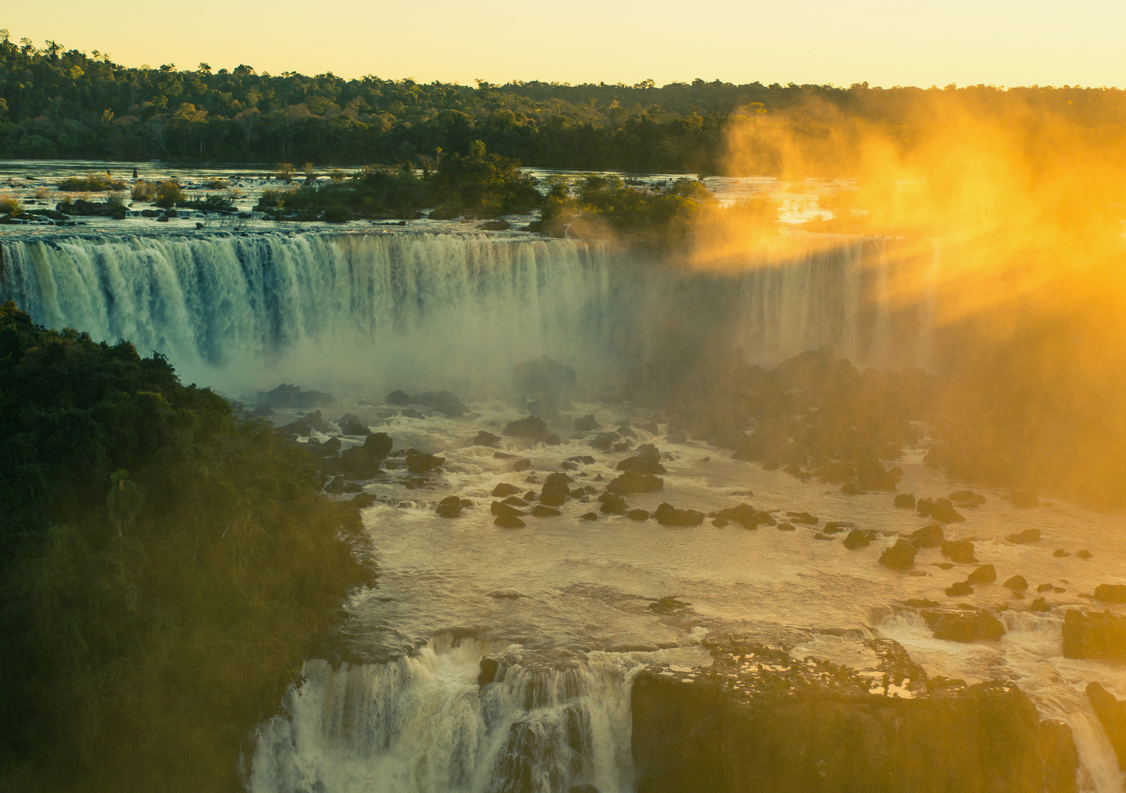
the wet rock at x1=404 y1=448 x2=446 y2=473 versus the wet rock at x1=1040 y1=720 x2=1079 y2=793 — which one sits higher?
the wet rock at x1=404 y1=448 x2=446 y2=473

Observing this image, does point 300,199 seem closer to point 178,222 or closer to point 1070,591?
point 178,222

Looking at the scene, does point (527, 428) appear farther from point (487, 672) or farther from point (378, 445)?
point (487, 672)

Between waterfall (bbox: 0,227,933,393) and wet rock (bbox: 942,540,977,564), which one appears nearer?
wet rock (bbox: 942,540,977,564)

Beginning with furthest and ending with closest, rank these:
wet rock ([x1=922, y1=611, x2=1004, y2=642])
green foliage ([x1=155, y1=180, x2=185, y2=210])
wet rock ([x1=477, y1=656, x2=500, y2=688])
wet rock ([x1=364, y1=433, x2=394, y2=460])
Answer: green foliage ([x1=155, y1=180, x2=185, y2=210]) < wet rock ([x1=364, y1=433, x2=394, y2=460]) < wet rock ([x1=922, y1=611, x2=1004, y2=642]) < wet rock ([x1=477, y1=656, x2=500, y2=688])

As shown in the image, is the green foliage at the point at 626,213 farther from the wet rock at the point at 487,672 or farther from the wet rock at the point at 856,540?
the wet rock at the point at 487,672

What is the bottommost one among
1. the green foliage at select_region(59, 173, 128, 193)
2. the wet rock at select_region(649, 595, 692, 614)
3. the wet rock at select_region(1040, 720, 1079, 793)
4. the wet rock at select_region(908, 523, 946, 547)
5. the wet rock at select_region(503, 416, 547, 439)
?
the wet rock at select_region(1040, 720, 1079, 793)

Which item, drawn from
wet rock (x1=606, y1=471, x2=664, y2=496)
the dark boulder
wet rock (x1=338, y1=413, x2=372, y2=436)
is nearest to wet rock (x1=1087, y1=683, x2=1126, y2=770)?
the dark boulder

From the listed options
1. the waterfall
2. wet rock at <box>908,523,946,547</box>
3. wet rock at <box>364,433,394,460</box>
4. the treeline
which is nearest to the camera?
wet rock at <box>908,523,946,547</box>

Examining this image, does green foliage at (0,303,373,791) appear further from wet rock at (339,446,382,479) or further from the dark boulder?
the dark boulder
